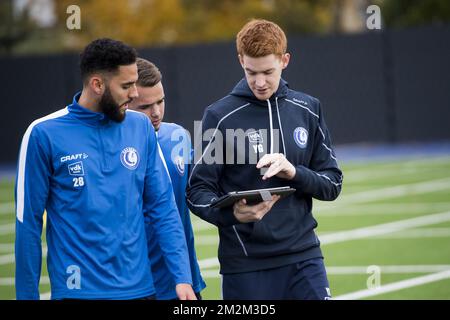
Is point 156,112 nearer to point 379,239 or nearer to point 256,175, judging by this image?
point 256,175

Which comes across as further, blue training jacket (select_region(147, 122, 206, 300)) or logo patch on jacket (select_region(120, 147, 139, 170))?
blue training jacket (select_region(147, 122, 206, 300))

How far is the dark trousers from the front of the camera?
20.4ft

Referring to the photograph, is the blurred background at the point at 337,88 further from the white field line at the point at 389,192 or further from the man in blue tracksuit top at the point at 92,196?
the man in blue tracksuit top at the point at 92,196

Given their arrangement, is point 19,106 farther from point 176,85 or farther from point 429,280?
point 429,280

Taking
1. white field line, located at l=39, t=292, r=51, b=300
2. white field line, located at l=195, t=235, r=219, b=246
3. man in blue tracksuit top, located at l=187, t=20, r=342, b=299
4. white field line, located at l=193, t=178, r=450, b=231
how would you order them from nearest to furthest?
1. man in blue tracksuit top, located at l=187, t=20, r=342, b=299
2. white field line, located at l=39, t=292, r=51, b=300
3. white field line, located at l=195, t=235, r=219, b=246
4. white field line, located at l=193, t=178, r=450, b=231

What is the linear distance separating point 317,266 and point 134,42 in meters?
33.0

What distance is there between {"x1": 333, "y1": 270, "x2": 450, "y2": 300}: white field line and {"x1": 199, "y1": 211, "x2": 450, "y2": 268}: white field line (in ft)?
9.60

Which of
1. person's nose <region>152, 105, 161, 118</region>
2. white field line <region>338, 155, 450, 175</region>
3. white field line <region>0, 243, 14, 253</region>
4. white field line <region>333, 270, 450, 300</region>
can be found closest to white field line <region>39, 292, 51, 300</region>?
white field line <region>333, 270, 450, 300</region>

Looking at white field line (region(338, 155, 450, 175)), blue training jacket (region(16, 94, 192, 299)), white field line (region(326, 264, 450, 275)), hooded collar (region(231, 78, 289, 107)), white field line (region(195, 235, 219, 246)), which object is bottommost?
white field line (region(326, 264, 450, 275))

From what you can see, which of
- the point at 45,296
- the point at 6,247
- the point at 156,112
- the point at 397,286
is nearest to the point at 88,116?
the point at 156,112

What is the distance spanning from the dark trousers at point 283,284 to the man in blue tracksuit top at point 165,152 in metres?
0.52

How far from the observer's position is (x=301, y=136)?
20.7 feet

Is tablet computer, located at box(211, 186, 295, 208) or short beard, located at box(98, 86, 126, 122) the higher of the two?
short beard, located at box(98, 86, 126, 122)

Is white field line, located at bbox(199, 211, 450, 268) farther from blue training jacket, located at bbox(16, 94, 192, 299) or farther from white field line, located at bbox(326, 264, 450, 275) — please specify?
blue training jacket, located at bbox(16, 94, 192, 299)
